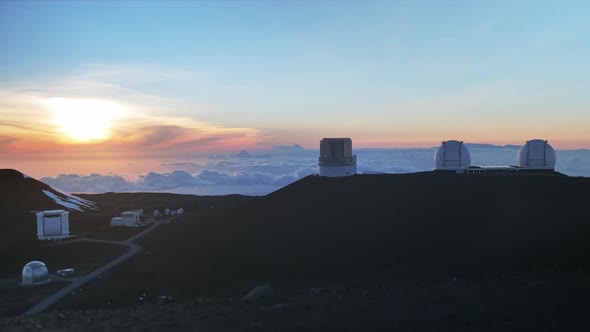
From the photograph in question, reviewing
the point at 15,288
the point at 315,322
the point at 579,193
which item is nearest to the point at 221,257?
the point at 15,288

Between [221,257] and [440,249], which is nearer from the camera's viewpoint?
[440,249]

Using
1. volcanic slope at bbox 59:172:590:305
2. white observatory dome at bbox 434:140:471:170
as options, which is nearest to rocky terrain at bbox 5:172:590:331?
volcanic slope at bbox 59:172:590:305

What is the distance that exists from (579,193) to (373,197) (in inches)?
618

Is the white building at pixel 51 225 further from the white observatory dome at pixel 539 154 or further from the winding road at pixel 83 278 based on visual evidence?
the white observatory dome at pixel 539 154

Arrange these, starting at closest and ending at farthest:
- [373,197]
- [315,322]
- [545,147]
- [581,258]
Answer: [315,322] → [581,258] → [373,197] → [545,147]

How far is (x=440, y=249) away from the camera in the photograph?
26188 millimetres

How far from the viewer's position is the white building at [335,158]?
43000mm

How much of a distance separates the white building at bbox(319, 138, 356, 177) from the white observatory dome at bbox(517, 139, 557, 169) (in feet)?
60.2

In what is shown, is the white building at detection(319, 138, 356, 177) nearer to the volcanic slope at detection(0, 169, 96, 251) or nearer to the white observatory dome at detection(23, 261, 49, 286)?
the white observatory dome at detection(23, 261, 49, 286)

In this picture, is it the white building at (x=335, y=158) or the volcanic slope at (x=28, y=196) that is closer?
the white building at (x=335, y=158)

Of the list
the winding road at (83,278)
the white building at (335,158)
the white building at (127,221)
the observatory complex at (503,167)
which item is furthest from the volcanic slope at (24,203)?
the observatory complex at (503,167)

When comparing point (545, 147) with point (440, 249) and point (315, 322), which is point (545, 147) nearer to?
point (440, 249)

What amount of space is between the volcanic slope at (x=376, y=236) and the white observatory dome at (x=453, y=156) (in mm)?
2900

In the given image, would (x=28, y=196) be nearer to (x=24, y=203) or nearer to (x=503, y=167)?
(x=24, y=203)
